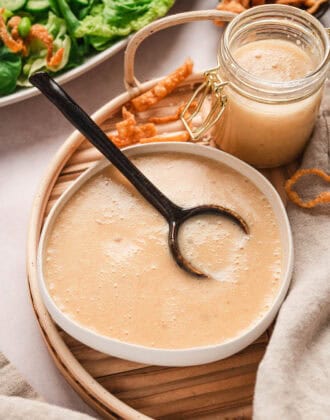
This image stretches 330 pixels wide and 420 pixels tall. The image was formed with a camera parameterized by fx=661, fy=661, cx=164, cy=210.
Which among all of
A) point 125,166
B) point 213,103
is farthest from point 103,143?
point 213,103

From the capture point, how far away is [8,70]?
1.44 meters

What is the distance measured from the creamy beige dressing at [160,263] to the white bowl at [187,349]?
14mm

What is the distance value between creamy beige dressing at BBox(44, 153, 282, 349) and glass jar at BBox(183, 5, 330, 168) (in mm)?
83

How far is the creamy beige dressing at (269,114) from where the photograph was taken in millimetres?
1166

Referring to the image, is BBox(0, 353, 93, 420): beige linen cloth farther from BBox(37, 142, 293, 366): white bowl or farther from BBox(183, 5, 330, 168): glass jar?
BBox(183, 5, 330, 168): glass jar

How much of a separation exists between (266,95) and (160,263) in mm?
337

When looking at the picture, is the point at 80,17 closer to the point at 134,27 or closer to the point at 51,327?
the point at 134,27

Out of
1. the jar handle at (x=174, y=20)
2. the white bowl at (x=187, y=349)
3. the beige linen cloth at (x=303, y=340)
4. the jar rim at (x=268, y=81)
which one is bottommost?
the beige linen cloth at (x=303, y=340)

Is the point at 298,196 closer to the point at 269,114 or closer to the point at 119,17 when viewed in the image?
the point at 269,114

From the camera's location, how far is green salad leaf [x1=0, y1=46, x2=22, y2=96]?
1.43 metres

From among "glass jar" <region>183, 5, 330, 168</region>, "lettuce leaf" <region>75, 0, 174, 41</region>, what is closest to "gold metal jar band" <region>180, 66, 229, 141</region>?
"glass jar" <region>183, 5, 330, 168</region>

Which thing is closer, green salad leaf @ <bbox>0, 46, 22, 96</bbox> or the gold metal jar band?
the gold metal jar band

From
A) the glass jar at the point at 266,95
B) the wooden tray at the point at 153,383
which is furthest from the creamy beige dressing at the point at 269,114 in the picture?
the wooden tray at the point at 153,383

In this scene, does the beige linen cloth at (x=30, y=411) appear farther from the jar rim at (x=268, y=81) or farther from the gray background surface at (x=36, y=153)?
the jar rim at (x=268, y=81)
